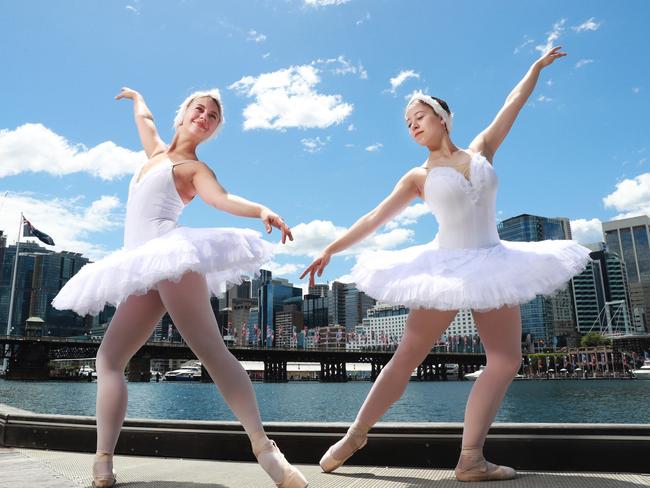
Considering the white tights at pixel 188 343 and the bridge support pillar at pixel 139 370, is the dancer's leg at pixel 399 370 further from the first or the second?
the bridge support pillar at pixel 139 370

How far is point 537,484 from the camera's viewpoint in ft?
9.69

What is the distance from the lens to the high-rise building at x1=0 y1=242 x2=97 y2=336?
155 metres

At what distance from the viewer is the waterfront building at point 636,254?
182125mm

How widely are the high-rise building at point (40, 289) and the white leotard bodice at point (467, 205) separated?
165895 mm

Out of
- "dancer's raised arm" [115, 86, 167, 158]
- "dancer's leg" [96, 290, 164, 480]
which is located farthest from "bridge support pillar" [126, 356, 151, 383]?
"dancer's leg" [96, 290, 164, 480]

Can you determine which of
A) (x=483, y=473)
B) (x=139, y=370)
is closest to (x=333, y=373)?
(x=139, y=370)

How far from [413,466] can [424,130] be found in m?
2.35

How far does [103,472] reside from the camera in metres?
3.03

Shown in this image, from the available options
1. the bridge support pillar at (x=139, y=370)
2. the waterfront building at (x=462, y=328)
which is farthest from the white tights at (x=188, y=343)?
the waterfront building at (x=462, y=328)

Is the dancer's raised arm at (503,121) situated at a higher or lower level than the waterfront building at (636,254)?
lower

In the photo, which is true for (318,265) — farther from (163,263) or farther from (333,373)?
(333,373)

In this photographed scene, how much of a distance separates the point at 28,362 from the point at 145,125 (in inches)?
3802

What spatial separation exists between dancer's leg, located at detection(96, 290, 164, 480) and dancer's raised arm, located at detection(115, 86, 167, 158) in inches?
47.2

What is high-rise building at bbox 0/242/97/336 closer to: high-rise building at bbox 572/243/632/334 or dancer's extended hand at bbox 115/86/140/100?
high-rise building at bbox 572/243/632/334
